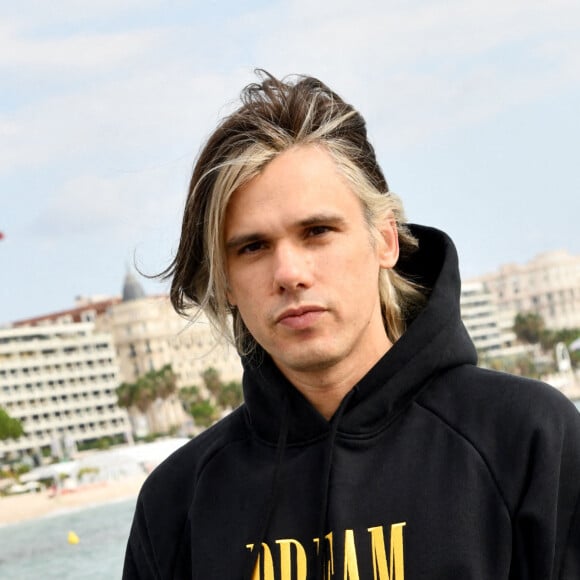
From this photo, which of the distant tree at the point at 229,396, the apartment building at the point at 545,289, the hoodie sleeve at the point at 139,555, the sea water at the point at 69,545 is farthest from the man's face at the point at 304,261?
the apartment building at the point at 545,289

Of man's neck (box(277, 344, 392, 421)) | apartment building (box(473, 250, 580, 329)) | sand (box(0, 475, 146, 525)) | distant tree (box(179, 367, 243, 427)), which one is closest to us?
man's neck (box(277, 344, 392, 421))

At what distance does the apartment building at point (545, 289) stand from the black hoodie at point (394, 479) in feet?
404

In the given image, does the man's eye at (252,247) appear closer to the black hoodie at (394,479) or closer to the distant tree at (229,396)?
the black hoodie at (394,479)

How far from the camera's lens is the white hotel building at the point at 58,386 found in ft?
303

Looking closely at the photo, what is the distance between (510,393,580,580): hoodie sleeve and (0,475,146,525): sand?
54.3 metres

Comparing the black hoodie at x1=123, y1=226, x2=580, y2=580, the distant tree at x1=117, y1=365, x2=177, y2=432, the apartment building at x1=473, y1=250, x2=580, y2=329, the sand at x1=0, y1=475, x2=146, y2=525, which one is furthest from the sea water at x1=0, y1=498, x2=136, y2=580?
the apartment building at x1=473, y1=250, x2=580, y2=329

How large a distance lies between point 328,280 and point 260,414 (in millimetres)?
307

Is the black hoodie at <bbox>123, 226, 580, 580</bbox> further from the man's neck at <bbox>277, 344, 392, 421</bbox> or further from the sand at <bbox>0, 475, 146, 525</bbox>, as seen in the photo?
the sand at <bbox>0, 475, 146, 525</bbox>

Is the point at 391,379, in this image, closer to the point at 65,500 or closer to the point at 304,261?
the point at 304,261

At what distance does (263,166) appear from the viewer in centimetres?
196

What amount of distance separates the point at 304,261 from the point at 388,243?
220mm

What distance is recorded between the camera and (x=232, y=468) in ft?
6.98

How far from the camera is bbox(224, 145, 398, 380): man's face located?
6.29 feet

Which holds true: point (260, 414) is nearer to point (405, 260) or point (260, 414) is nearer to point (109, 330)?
point (405, 260)
